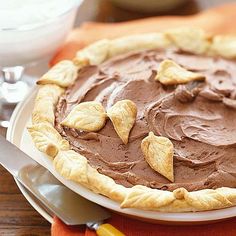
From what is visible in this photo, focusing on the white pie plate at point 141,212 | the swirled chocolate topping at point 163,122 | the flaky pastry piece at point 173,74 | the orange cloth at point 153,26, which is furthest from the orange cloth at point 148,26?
the white pie plate at point 141,212

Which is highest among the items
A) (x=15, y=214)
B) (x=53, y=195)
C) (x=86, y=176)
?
(x=86, y=176)

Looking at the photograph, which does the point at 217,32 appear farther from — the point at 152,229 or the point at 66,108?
the point at 152,229

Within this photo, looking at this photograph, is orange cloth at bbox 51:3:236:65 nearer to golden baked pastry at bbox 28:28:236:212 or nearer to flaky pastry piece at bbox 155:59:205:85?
golden baked pastry at bbox 28:28:236:212

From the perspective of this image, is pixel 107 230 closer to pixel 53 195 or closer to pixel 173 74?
pixel 53 195

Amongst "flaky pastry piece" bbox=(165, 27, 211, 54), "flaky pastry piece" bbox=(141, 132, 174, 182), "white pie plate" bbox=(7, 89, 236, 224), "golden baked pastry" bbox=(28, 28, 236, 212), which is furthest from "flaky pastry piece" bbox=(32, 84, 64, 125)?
"flaky pastry piece" bbox=(165, 27, 211, 54)

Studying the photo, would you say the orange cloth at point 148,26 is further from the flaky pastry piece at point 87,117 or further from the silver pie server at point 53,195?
the silver pie server at point 53,195

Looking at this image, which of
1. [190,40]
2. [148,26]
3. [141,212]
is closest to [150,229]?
[141,212]
